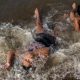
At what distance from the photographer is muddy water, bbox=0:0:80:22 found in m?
17.3

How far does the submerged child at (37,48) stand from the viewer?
13.8m

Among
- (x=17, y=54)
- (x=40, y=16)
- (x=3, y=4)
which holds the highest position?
(x=3, y=4)

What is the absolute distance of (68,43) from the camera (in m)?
14.9

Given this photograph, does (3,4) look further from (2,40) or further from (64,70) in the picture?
(64,70)

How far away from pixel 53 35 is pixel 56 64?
2225mm

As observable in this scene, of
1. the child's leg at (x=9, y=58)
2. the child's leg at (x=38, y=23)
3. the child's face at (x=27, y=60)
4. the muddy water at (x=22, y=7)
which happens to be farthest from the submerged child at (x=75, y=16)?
the child's leg at (x=9, y=58)

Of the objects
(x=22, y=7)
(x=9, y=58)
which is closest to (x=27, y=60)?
(x=9, y=58)

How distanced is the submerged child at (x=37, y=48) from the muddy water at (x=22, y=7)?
2.14 metres

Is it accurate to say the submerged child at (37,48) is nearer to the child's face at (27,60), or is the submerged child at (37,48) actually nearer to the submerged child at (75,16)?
the child's face at (27,60)

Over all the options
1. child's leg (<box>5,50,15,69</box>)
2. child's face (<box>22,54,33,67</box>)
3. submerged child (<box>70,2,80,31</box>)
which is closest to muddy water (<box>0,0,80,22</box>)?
submerged child (<box>70,2,80,31</box>)

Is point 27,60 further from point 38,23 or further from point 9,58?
point 38,23

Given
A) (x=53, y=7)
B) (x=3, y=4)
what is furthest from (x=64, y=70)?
(x=3, y=4)

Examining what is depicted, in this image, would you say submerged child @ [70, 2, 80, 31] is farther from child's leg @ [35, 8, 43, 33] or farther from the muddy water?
child's leg @ [35, 8, 43, 33]

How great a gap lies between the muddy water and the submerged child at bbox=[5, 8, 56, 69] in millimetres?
2138
